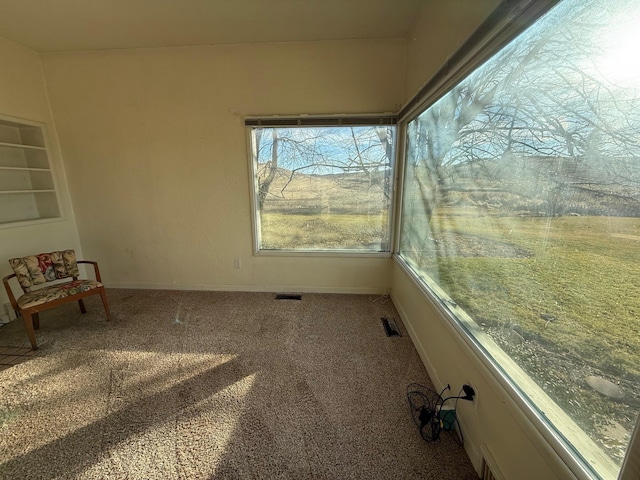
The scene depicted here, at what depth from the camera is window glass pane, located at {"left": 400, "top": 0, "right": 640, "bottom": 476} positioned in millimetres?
665

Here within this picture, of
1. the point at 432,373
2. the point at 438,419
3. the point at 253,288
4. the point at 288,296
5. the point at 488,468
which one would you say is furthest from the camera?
the point at 253,288

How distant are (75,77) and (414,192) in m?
3.79

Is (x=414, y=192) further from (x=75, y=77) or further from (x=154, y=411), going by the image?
(x=75, y=77)

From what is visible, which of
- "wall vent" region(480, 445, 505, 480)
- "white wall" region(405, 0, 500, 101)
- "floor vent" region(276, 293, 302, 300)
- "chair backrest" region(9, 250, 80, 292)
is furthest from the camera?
"floor vent" region(276, 293, 302, 300)

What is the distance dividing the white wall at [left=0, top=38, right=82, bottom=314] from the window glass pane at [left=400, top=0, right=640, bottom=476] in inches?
→ 159

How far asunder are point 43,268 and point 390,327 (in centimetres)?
327

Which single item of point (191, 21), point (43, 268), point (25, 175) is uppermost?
point (191, 21)

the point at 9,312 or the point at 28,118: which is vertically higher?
the point at 28,118

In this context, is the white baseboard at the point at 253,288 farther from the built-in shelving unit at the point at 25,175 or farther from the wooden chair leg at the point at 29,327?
the wooden chair leg at the point at 29,327

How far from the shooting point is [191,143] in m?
2.83

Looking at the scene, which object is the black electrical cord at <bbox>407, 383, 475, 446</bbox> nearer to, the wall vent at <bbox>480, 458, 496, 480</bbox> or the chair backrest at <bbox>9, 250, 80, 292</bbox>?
the wall vent at <bbox>480, 458, 496, 480</bbox>

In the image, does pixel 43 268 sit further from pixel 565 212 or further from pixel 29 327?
pixel 565 212

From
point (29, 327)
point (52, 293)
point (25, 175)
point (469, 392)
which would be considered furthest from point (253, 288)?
point (25, 175)

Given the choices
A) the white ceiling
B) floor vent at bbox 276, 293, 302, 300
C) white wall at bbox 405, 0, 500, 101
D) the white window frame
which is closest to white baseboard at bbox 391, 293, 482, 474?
the white window frame
